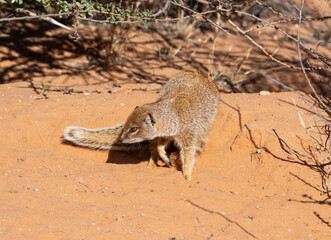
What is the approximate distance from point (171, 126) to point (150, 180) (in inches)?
24.8

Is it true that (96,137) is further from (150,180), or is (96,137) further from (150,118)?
(150,180)

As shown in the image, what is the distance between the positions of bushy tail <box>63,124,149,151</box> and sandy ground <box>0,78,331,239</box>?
218mm

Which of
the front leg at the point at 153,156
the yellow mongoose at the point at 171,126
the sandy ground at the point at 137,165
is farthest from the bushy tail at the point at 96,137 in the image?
the front leg at the point at 153,156

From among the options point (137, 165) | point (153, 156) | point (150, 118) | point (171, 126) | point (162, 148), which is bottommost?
point (137, 165)

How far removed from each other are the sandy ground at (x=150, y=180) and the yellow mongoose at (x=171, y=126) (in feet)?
0.74

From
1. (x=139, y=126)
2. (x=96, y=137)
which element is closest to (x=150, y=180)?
(x=139, y=126)

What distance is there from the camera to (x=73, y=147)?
492 cm

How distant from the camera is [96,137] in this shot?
473 centimetres

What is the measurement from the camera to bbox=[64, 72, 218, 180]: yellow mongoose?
4.12 m

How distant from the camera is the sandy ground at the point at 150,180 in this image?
10.1 feet

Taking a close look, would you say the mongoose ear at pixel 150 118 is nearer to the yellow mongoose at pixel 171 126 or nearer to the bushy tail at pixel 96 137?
the yellow mongoose at pixel 171 126

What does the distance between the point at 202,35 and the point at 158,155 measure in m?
4.69

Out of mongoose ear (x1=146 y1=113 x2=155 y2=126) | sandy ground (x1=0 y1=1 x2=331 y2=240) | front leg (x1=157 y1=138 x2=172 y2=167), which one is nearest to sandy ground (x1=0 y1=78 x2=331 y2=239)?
sandy ground (x1=0 y1=1 x2=331 y2=240)

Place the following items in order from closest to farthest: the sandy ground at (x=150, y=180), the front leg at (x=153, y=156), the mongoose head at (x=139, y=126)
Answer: the sandy ground at (x=150, y=180), the mongoose head at (x=139, y=126), the front leg at (x=153, y=156)
